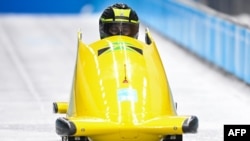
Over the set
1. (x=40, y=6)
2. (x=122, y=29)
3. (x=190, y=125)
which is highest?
(x=122, y=29)

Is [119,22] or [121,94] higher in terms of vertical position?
[119,22]

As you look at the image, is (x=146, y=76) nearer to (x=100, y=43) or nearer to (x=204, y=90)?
(x=100, y=43)

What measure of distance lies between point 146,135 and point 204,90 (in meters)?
6.84

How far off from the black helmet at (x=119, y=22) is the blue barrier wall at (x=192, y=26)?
550 centimetres

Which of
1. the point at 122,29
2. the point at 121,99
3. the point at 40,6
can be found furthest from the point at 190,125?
the point at 40,6

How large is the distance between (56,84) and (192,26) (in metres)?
4.85

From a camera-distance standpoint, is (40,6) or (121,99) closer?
(121,99)

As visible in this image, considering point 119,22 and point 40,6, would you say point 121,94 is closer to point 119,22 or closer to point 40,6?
point 119,22

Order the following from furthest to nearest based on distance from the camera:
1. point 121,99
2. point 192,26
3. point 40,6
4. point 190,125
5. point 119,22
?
point 40,6
point 192,26
point 119,22
point 121,99
point 190,125

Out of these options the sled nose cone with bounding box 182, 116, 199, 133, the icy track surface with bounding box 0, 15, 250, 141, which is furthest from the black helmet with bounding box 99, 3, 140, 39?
the sled nose cone with bounding box 182, 116, 199, 133

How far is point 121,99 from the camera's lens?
1029 centimetres

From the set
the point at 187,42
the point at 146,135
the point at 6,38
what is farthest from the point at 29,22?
the point at 146,135

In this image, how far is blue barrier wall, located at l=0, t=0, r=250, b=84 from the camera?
17.8 metres

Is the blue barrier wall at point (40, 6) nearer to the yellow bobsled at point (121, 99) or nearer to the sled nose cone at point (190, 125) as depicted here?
the yellow bobsled at point (121, 99)
